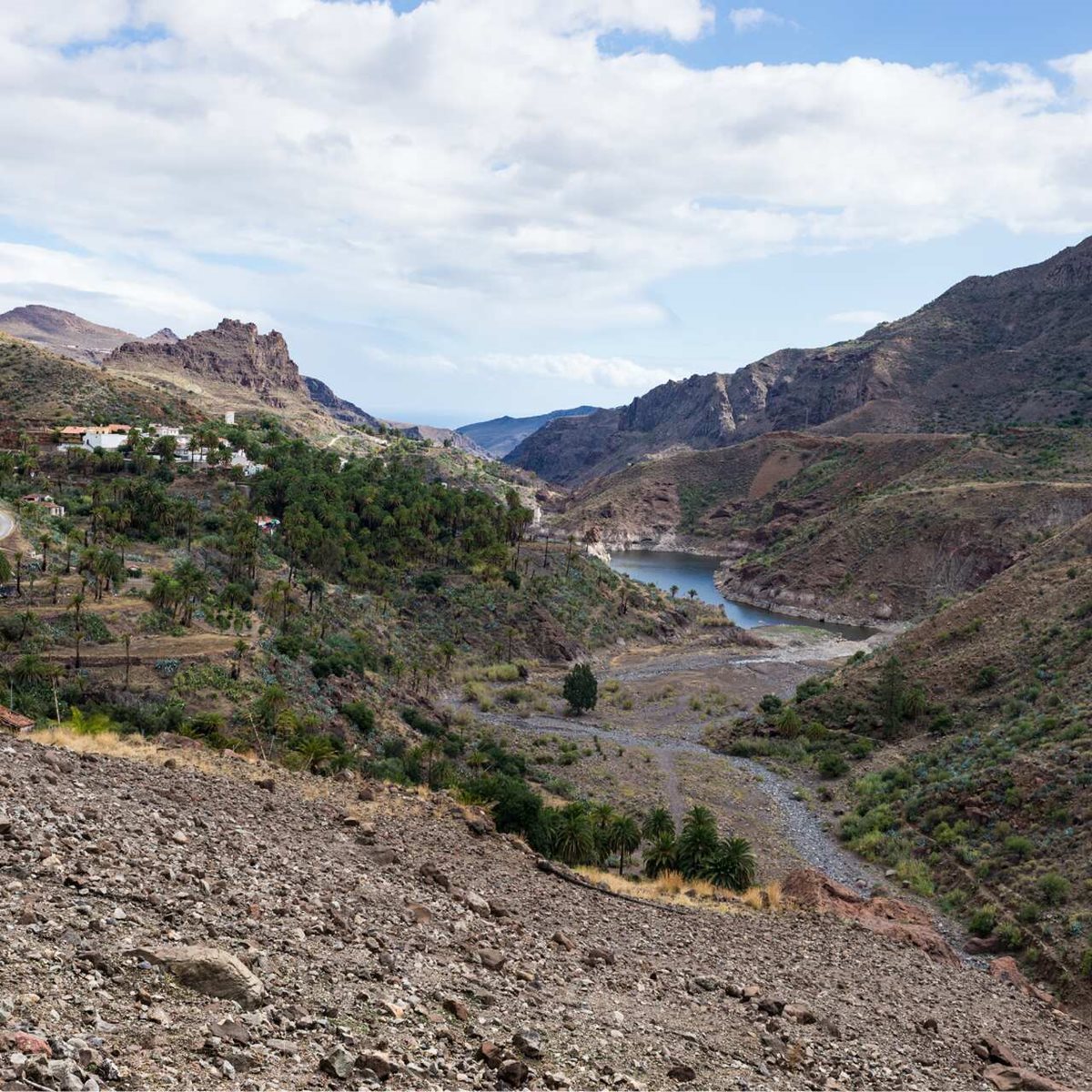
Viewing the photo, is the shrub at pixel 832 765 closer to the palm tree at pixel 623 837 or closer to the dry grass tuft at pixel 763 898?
the palm tree at pixel 623 837

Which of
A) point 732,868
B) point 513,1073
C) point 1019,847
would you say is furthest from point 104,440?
point 513,1073

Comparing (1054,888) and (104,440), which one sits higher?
(104,440)

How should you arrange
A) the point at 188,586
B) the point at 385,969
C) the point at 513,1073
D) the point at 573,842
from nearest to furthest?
1. the point at 513,1073
2. the point at 385,969
3. the point at 573,842
4. the point at 188,586

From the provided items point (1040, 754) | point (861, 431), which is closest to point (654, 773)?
point (1040, 754)

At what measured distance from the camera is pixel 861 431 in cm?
16812

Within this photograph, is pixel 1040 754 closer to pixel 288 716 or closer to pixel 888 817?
pixel 888 817

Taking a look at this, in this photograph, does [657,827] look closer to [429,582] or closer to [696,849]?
[696,849]

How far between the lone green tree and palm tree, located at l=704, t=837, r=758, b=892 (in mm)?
29846

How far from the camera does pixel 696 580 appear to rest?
126688 millimetres

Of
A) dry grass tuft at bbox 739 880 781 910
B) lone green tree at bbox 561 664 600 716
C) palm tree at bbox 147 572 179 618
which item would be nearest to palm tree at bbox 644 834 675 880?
dry grass tuft at bbox 739 880 781 910

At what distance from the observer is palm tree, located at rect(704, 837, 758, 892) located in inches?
984

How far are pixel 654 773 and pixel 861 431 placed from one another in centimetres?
13873

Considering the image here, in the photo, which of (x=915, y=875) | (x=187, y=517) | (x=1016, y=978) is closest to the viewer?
(x=1016, y=978)

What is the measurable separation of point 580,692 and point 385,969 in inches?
1833
